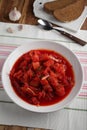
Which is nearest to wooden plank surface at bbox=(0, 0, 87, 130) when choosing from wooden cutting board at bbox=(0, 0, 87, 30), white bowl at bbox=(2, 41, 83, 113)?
wooden cutting board at bbox=(0, 0, 87, 30)

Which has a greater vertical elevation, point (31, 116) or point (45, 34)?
point (45, 34)

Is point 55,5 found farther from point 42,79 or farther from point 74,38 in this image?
point 42,79

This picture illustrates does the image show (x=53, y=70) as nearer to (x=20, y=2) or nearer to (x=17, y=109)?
(x=17, y=109)

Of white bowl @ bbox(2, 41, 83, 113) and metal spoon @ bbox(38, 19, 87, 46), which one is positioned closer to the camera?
white bowl @ bbox(2, 41, 83, 113)

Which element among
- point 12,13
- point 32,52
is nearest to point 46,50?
point 32,52

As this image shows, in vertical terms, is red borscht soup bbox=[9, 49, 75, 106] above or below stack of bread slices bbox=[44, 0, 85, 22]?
below

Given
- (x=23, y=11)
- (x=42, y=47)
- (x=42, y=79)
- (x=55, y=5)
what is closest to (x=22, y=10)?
(x=23, y=11)

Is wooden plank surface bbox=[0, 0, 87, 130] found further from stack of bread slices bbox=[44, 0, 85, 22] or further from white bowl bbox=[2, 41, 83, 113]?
white bowl bbox=[2, 41, 83, 113]
